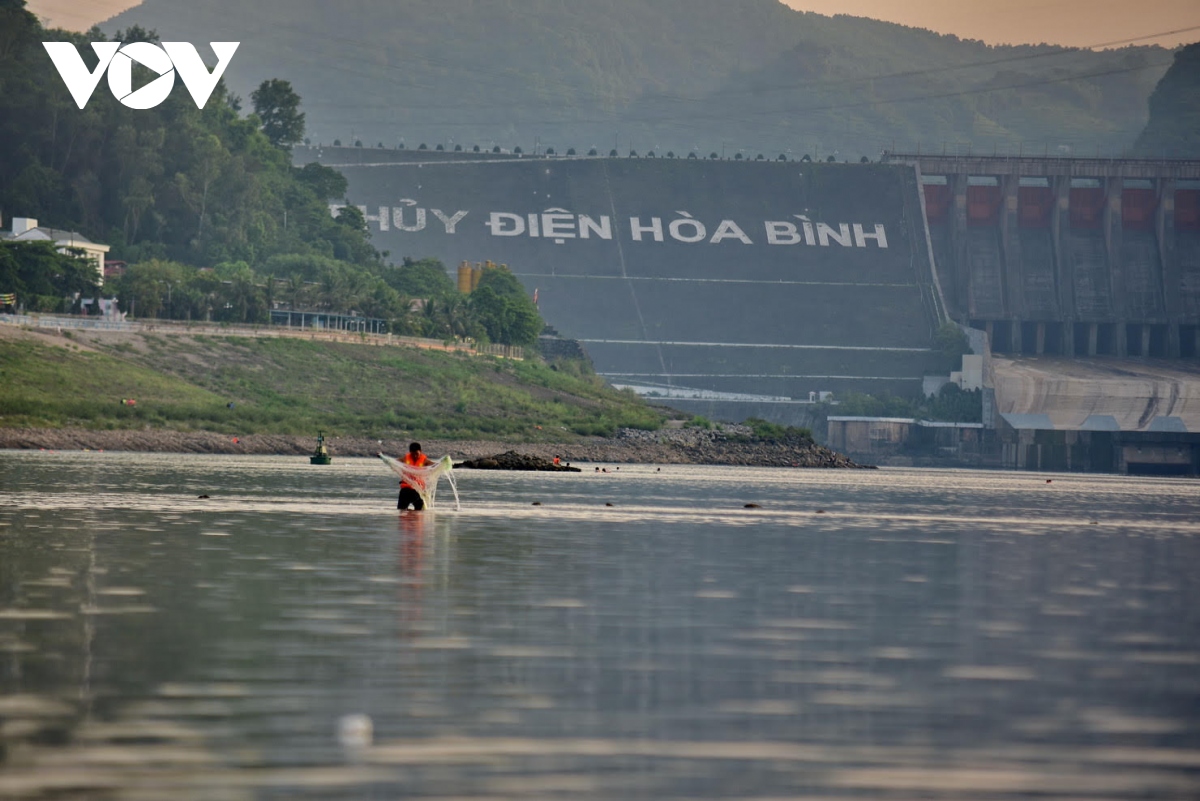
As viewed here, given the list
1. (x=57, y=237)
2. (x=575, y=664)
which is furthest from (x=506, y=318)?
A: (x=575, y=664)

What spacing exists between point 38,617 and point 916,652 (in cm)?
1085

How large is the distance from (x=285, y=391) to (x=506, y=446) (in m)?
18.7

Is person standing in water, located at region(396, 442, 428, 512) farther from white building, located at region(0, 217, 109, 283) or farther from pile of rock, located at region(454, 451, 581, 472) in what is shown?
white building, located at region(0, 217, 109, 283)

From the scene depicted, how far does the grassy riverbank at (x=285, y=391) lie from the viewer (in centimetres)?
11881

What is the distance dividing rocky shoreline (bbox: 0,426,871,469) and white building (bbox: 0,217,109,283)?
53719 mm

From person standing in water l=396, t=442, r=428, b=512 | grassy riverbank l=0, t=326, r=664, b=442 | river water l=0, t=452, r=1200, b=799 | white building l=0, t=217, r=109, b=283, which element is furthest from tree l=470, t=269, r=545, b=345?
river water l=0, t=452, r=1200, b=799

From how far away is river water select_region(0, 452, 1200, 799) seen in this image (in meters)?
14.1

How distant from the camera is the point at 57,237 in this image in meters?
178

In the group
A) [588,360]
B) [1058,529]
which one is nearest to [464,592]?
[1058,529]

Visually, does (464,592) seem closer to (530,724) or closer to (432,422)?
(530,724)

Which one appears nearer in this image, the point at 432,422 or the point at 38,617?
the point at 38,617

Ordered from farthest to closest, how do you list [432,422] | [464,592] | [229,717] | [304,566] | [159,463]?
1. [432,422]
2. [159,463]
3. [304,566]
4. [464,592]
5. [229,717]

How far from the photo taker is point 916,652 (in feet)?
72.3

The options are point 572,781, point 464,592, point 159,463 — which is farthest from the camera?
point 159,463
